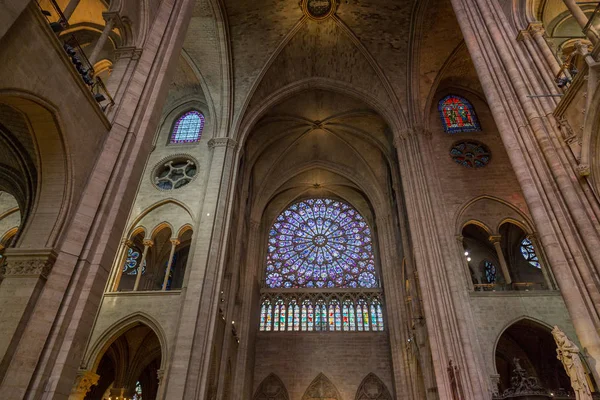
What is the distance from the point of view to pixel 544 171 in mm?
6512

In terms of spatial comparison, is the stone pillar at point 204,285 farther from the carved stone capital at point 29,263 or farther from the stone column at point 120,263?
the carved stone capital at point 29,263

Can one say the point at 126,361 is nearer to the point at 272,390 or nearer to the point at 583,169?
the point at 272,390

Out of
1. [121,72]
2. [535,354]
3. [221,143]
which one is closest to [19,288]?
[121,72]

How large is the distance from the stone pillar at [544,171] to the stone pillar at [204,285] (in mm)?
8838

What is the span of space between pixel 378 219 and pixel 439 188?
821cm

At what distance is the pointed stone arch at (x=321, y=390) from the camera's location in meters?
18.6

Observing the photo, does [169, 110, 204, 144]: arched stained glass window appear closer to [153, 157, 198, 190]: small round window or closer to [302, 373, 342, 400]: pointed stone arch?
[153, 157, 198, 190]: small round window

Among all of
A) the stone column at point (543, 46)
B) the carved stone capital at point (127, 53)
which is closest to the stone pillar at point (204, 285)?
the carved stone capital at point (127, 53)

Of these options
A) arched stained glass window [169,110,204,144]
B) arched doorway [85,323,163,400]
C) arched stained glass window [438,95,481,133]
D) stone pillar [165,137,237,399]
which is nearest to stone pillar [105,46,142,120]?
stone pillar [165,137,237,399]

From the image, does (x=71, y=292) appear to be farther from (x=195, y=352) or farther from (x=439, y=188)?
(x=439, y=188)

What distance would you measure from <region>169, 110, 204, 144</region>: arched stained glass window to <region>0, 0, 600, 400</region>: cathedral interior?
0.44 ft

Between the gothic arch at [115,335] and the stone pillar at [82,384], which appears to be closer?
the stone pillar at [82,384]

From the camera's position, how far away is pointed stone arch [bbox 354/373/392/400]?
60.5 feet

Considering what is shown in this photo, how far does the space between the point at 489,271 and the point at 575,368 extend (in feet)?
39.2
